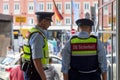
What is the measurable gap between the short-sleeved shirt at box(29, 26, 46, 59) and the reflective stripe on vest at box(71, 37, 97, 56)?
419 millimetres

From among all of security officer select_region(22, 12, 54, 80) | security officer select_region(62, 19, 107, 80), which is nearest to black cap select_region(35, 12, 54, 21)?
security officer select_region(22, 12, 54, 80)

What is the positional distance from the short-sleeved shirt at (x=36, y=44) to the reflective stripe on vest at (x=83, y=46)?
419 millimetres

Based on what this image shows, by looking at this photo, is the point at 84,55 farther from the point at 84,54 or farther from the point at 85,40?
the point at 85,40

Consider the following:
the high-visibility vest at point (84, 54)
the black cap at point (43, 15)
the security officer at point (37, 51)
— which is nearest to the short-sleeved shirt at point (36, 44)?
the security officer at point (37, 51)

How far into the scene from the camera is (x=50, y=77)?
21.0 feet

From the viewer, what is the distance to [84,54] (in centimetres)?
578

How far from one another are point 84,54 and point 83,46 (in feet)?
0.36

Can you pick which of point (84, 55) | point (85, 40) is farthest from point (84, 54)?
point (85, 40)

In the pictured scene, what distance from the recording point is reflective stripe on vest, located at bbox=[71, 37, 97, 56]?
5.77 meters

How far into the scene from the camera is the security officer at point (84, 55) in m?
5.76

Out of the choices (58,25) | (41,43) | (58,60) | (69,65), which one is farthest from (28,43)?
(58,25)

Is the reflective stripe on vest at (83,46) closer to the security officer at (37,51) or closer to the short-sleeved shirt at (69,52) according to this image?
the short-sleeved shirt at (69,52)

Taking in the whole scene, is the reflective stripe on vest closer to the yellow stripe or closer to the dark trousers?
the yellow stripe

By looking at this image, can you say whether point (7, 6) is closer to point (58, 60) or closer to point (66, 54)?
point (58, 60)
